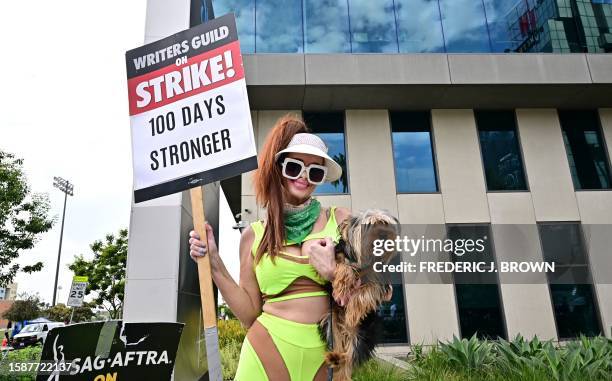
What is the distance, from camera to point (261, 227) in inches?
73.0

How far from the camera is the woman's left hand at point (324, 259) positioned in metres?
1.58

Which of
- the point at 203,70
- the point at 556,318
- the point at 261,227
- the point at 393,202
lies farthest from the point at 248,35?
the point at 556,318

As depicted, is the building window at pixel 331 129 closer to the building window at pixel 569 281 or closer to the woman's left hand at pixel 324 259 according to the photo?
the building window at pixel 569 281

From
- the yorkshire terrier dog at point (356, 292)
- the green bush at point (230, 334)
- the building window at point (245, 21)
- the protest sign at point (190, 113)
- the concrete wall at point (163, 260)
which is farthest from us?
the building window at point (245, 21)

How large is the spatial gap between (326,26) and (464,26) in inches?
149

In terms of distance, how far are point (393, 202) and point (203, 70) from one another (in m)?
8.58

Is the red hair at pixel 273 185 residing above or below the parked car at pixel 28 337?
above

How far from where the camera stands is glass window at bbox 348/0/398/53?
998cm

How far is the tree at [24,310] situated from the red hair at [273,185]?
52.0 meters

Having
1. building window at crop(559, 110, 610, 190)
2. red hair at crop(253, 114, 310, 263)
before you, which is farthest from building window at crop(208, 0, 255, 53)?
building window at crop(559, 110, 610, 190)

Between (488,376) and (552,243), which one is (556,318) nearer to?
(552,243)

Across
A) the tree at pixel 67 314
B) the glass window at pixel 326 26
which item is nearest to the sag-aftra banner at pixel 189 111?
the glass window at pixel 326 26

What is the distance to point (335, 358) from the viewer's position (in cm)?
156

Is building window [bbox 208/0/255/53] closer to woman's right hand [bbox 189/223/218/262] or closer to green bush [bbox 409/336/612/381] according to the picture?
green bush [bbox 409/336/612/381]
